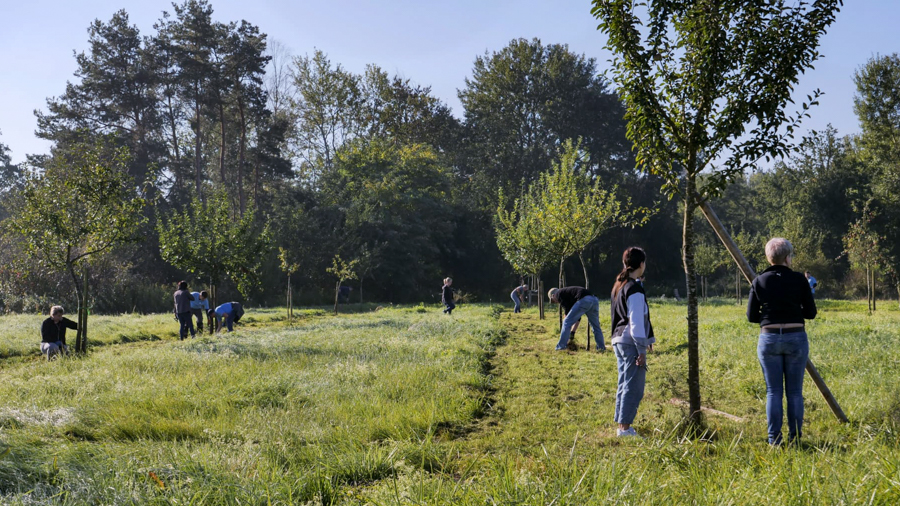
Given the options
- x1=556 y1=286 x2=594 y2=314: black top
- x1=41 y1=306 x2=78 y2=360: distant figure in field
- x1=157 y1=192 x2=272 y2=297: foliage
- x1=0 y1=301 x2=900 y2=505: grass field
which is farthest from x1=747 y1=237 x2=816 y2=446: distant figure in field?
x1=157 y1=192 x2=272 y2=297: foliage

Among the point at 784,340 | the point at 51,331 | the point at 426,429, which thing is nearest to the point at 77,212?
the point at 51,331

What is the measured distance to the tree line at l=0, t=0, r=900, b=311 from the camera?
37.3 m

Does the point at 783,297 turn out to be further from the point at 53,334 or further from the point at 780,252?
the point at 53,334

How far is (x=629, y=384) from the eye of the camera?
6.07 metres

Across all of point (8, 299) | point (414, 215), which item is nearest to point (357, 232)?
Answer: point (414, 215)

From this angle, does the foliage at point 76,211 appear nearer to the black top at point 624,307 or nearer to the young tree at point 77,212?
the young tree at point 77,212

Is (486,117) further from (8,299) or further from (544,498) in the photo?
(544,498)

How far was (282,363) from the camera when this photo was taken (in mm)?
10211

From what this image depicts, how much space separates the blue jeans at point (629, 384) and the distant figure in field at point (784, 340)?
117 cm

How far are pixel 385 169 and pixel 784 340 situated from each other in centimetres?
3905

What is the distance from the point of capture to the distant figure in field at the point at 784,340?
535 centimetres

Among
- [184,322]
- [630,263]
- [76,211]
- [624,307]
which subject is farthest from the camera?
[184,322]

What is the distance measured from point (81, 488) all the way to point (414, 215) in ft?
129

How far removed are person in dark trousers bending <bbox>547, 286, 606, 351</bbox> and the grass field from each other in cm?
62
